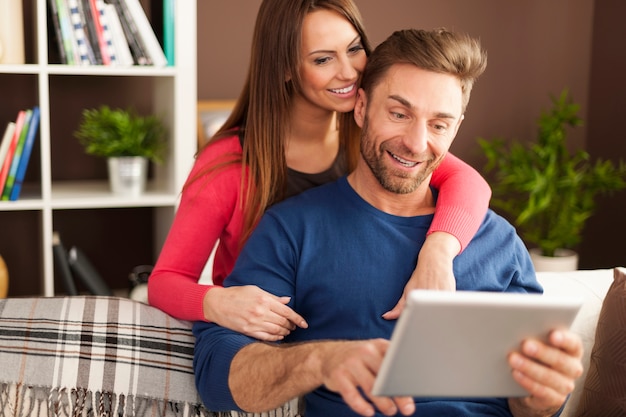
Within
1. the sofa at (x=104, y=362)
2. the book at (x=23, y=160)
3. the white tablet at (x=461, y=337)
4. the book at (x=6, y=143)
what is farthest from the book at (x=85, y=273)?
the white tablet at (x=461, y=337)

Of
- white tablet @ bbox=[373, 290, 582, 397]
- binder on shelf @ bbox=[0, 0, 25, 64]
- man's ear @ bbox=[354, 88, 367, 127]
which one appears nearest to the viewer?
white tablet @ bbox=[373, 290, 582, 397]

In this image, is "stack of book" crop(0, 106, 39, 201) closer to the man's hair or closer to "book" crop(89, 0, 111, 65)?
"book" crop(89, 0, 111, 65)

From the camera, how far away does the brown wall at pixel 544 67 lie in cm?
361

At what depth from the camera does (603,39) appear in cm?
367

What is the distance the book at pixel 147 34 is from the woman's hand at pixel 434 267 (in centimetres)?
149

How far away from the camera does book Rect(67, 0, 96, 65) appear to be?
2723 millimetres

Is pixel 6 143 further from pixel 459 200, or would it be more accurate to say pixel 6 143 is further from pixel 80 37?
pixel 459 200

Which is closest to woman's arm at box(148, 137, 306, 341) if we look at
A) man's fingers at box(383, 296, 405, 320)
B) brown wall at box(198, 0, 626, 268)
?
man's fingers at box(383, 296, 405, 320)

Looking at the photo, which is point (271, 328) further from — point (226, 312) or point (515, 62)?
point (515, 62)

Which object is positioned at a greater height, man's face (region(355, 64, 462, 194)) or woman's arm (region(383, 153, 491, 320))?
man's face (region(355, 64, 462, 194))

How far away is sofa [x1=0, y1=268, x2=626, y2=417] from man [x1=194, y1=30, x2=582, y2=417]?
0.06m

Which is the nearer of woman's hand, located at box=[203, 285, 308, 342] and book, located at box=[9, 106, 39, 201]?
woman's hand, located at box=[203, 285, 308, 342]

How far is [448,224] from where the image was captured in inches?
63.1

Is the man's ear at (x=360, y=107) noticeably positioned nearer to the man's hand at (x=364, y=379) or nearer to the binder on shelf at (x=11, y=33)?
the man's hand at (x=364, y=379)
